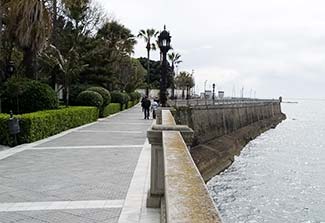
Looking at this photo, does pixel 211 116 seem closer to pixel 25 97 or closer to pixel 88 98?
pixel 88 98

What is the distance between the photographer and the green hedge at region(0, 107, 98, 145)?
544 inches

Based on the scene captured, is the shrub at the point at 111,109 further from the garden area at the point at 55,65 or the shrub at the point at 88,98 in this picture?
the shrub at the point at 88,98

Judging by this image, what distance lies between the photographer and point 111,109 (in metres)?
34.1

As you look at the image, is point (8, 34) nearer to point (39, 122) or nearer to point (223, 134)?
point (39, 122)

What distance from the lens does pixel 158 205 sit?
6152mm

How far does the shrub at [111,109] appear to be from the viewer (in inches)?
1231

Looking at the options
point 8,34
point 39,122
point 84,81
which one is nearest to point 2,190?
point 39,122

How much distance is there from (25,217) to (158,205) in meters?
1.89

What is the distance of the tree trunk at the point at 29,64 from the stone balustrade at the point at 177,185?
604 inches

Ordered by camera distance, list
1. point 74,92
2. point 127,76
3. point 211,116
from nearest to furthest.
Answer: point 74,92
point 211,116
point 127,76

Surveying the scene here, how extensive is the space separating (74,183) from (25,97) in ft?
36.8

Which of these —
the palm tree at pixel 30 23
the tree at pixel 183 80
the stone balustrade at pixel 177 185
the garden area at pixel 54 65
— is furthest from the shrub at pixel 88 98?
the tree at pixel 183 80

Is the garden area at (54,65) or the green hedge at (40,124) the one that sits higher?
the garden area at (54,65)

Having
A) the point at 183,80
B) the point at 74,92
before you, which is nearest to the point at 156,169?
the point at 74,92
